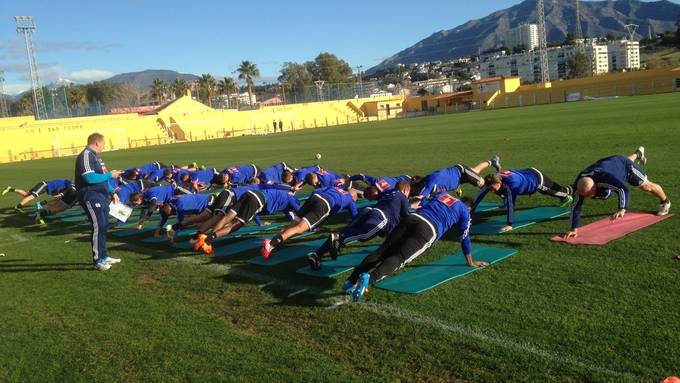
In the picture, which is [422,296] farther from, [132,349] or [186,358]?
[132,349]

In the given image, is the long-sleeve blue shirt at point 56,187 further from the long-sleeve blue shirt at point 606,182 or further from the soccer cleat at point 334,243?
the long-sleeve blue shirt at point 606,182

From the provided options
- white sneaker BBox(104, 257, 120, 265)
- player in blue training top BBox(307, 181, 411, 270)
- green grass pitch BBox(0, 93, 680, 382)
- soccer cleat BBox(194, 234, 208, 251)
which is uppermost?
player in blue training top BBox(307, 181, 411, 270)

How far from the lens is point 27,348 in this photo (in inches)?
223

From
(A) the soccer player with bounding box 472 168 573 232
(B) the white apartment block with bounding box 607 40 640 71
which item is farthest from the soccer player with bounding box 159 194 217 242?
(B) the white apartment block with bounding box 607 40 640 71

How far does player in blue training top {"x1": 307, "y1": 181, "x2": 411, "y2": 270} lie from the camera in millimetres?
7371

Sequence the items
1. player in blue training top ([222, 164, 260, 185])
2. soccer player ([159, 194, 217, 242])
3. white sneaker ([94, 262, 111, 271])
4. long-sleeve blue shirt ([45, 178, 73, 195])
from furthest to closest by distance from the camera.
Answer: long-sleeve blue shirt ([45, 178, 73, 195]) → player in blue training top ([222, 164, 260, 185]) → soccer player ([159, 194, 217, 242]) → white sneaker ([94, 262, 111, 271])

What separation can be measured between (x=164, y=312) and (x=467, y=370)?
3674 millimetres

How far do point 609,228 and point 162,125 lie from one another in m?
58.3

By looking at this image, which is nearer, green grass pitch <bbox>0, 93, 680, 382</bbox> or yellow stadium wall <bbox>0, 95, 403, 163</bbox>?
green grass pitch <bbox>0, 93, 680, 382</bbox>

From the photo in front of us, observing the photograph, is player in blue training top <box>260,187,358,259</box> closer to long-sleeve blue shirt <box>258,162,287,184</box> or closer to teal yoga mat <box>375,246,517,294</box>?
teal yoga mat <box>375,246,517,294</box>

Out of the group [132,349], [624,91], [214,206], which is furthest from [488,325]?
[624,91]

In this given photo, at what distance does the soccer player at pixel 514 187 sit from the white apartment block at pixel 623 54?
14837 centimetres

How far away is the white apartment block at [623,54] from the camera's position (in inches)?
5448

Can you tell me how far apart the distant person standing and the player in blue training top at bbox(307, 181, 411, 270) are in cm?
355
